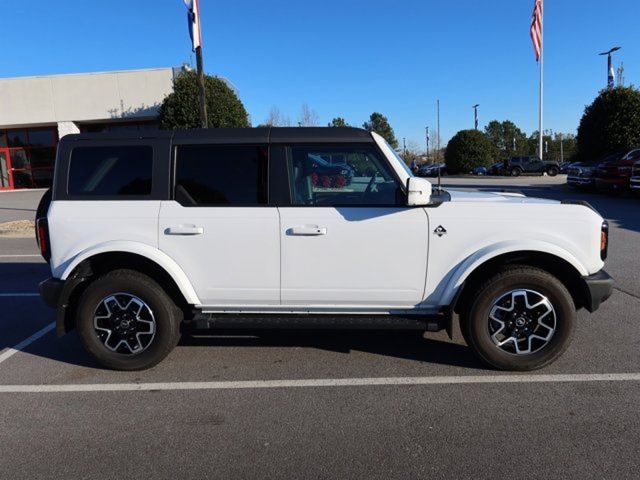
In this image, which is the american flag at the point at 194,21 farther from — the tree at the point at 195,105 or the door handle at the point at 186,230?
the tree at the point at 195,105

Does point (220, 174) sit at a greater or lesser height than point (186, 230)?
greater

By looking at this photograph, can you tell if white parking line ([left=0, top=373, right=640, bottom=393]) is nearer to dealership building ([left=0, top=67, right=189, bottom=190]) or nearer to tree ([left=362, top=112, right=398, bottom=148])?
dealership building ([left=0, top=67, right=189, bottom=190])

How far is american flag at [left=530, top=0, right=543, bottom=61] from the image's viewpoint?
28745mm

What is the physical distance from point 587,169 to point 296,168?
21.1 m

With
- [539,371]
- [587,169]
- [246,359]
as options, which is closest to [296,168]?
[246,359]

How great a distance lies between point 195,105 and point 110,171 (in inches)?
869

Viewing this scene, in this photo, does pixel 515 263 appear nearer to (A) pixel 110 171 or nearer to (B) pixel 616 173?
(A) pixel 110 171

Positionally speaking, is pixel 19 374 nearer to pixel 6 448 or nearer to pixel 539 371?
pixel 6 448

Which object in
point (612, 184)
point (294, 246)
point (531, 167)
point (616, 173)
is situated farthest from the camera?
point (531, 167)

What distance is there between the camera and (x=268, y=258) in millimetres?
3924

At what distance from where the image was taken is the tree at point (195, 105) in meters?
24.3

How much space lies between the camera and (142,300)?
4004mm

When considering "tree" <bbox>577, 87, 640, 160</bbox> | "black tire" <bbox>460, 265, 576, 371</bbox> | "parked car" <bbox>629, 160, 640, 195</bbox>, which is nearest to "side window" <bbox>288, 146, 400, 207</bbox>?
"black tire" <bbox>460, 265, 576, 371</bbox>

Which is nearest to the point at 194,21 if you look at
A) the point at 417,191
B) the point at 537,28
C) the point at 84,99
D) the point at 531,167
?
the point at 417,191
